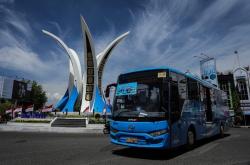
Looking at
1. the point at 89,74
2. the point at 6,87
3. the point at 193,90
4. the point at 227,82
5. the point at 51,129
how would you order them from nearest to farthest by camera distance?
the point at 193,90, the point at 51,129, the point at 227,82, the point at 89,74, the point at 6,87

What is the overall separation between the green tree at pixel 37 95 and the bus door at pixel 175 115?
7370cm

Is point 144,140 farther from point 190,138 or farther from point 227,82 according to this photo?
point 227,82

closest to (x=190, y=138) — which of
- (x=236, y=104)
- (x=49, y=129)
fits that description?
(x=49, y=129)

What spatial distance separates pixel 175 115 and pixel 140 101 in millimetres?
1161

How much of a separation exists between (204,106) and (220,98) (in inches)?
136

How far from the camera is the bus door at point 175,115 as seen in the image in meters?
6.30

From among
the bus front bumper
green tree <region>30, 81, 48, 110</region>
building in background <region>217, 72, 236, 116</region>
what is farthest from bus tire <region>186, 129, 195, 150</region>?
green tree <region>30, 81, 48, 110</region>

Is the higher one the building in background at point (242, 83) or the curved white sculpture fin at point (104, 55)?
the curved white sculpture fin at point (104, 55)

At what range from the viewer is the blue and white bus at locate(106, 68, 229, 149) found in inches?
238

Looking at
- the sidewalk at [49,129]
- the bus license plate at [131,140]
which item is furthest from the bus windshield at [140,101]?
the sidewalk at [49,129]

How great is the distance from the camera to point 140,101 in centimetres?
649

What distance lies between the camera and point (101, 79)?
4966cm

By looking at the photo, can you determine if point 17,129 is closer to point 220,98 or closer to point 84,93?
point 220,98

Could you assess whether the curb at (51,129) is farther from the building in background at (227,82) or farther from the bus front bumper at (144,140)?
the building in background at (227,82)
